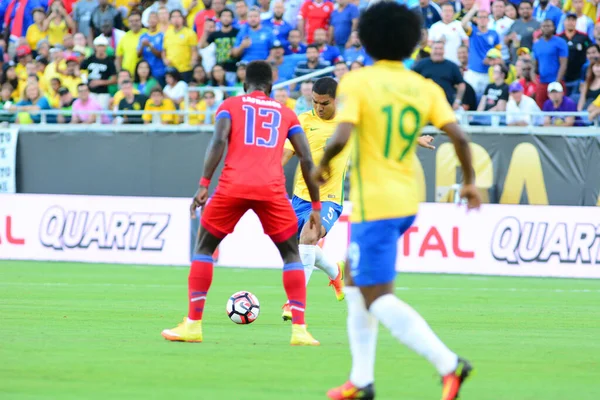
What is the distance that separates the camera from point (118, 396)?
23.4 ft

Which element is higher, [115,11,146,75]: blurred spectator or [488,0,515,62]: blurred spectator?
[488,0,515,62]: blurred spectator

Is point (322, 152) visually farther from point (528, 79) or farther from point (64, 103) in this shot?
point (64, 103)

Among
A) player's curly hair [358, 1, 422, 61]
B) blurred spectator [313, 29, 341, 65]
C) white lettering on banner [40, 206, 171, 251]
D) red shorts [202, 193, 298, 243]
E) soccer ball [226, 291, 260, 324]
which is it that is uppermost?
player's curly hair [358, 1, 422, 61]

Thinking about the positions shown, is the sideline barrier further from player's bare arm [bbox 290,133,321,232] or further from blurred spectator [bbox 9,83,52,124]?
player's bare arm [bbox 290,133,321,232]

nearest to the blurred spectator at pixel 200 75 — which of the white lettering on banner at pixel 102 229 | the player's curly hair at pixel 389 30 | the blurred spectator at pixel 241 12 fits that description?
the blurred spectator at pixel 241 12

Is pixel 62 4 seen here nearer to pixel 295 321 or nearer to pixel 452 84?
pixel 452 84

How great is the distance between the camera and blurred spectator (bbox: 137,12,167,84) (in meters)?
26.1

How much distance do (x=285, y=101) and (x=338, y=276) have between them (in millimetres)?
9161

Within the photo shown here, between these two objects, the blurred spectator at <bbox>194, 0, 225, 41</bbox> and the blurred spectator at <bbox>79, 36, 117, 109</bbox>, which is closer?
the blurred spectator at <bbox>194, 0, 225, 41</bbox>

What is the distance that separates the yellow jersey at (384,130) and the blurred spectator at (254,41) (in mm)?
17734

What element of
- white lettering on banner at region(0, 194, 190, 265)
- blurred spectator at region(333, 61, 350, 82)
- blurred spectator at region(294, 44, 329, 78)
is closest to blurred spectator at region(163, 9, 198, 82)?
blurred spectator at region(294, 44, 329, 78)

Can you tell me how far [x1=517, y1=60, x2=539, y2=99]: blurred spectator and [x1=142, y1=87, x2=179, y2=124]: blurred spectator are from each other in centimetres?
722

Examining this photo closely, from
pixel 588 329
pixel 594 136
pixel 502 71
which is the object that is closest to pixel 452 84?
pixel 502 71

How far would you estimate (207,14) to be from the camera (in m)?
26.2
